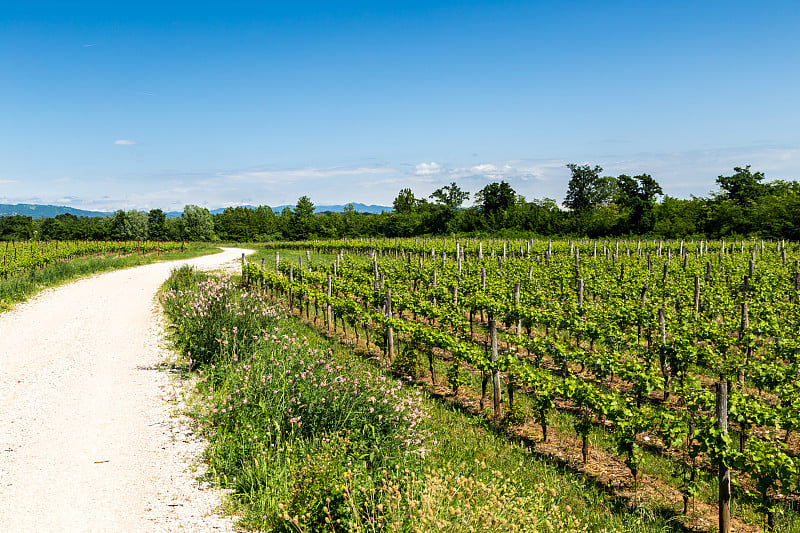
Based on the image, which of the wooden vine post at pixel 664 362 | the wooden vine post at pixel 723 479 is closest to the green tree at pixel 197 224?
the wooden vine post at pixel 664 362

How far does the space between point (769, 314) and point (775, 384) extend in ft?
18.7

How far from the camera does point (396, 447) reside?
593 centimetres

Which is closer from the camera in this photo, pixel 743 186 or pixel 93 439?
pixel 93 439

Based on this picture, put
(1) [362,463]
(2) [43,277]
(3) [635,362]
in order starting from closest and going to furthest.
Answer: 1. (1) [362,463]
2. (3) [635,362]
3. (2) [43,277]

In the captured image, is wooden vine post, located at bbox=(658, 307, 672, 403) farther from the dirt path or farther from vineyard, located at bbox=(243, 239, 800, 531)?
the dirt path

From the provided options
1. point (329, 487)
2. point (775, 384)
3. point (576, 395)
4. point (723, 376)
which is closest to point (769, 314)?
point (723, 376)

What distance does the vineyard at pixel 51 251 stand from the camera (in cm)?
2436

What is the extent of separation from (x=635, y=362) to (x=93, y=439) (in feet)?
26.8

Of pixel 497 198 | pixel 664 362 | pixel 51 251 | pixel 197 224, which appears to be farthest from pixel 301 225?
pixel 664 362

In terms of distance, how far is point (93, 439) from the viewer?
639 centimetres

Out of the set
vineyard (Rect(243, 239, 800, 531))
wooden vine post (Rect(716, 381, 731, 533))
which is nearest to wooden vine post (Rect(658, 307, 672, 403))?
vineyard (Rect(243, 239, 800, 531))

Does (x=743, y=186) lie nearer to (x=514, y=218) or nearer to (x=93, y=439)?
(x=514, y=218)

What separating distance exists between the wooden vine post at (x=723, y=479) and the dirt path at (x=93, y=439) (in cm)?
513

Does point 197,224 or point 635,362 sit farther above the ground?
point 197,224
